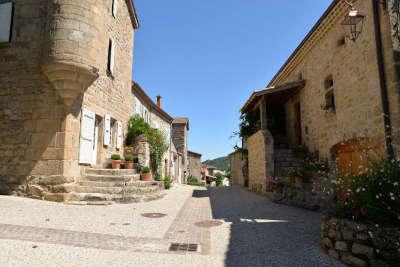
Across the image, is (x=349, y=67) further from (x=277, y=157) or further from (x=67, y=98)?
(x=67, y=98)

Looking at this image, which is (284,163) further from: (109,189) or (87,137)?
(87,137)

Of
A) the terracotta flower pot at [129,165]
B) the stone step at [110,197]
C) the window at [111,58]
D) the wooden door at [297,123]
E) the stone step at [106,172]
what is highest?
the window at [111,58]

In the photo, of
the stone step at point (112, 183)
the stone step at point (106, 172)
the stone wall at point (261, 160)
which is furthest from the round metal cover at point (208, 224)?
the stone wall at point (261, 160)

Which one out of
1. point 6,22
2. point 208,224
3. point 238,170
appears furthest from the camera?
point 238,170

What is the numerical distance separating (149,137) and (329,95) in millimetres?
7143

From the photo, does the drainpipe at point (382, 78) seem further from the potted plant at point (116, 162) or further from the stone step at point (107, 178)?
the potted plant at point (116, 162)

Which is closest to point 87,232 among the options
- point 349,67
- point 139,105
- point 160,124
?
point 349,67

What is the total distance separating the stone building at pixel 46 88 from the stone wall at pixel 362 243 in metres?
6.44

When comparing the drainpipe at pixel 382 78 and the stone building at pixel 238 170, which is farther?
the stone building at pixel 238 170

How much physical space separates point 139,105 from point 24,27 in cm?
763

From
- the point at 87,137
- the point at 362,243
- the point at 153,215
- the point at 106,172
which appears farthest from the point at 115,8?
the point at 362,243

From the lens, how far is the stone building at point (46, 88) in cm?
741

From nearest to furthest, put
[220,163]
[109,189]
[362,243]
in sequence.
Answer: [362,243] → [109,189] → [220,163]

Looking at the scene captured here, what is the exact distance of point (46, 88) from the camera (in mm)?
7660
